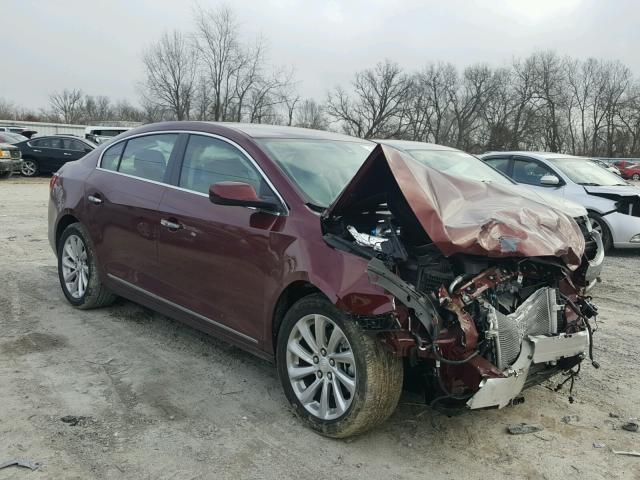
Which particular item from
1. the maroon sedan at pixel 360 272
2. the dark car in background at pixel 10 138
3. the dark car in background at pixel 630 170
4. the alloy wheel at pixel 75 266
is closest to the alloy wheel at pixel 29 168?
the dark car in background at pixel 10 138

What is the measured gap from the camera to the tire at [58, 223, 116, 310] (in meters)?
5.08

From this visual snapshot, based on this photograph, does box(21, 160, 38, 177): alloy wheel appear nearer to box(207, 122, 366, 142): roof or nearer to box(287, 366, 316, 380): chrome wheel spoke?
box(207, 122, 366, 142): roof

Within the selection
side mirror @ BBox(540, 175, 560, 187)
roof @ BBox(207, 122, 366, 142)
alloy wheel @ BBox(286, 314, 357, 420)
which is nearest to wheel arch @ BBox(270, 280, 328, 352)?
alloy wheel @ BBox(286, 314, 357, 420)

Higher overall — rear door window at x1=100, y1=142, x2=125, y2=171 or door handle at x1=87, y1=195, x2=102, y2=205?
rear door window at x1=100, y1=142, x2=125, y2=171

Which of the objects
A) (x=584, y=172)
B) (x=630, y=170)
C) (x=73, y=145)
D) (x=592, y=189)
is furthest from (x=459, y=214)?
(x=630, y=170)

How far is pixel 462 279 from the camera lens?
9.36 feet

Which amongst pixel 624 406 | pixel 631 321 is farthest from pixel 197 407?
pixel 631 321

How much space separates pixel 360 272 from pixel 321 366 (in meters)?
0.65

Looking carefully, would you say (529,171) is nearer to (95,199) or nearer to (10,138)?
(95,199)

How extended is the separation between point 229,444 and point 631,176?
46605 millimetres

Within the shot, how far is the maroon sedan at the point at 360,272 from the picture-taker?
110 inches

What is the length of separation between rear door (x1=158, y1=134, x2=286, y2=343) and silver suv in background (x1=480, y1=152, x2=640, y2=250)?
626 cm

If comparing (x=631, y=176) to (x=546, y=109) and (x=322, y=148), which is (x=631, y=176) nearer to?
(x=546, y=109)

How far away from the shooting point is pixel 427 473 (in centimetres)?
287
